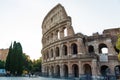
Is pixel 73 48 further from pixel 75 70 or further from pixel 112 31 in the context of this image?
pixel 112 31

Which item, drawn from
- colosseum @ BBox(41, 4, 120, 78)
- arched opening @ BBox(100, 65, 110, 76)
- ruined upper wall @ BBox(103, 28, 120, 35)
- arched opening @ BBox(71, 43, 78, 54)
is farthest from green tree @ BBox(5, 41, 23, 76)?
ruined upper wall @ BBox(103, 28, 120, 35)

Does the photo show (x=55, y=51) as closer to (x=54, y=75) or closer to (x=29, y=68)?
(x=54, y=75)

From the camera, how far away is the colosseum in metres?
27.5

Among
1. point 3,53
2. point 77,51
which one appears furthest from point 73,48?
point 3,53

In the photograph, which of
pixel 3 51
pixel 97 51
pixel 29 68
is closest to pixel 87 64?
pixel 97 51

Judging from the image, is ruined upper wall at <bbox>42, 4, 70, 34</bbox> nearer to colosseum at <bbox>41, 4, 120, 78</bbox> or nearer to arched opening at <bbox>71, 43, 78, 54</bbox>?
colosseum at <bbox>41, 4, 120, 78</bbox>

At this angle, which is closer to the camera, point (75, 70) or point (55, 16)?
point (75, 70)

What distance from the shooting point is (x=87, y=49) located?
30312mm

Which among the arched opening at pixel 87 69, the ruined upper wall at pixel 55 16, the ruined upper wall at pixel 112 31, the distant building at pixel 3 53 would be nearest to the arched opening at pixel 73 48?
the arched opening at pixel 87 69

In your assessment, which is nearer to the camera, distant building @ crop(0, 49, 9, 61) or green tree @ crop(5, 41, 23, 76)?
green tree @ crop(5, 41, 23, 76)

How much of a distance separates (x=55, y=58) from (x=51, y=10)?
972 centimetres

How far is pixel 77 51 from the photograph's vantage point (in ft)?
99.8

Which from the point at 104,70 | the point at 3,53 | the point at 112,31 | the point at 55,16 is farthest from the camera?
the point at 3,53

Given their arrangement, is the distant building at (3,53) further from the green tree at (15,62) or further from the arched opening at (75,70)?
the arched opening at (75,70)
